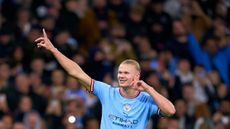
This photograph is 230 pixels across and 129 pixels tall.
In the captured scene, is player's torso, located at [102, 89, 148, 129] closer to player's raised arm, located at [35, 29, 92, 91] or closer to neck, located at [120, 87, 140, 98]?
neck, located at [120, 87, 140, 98]

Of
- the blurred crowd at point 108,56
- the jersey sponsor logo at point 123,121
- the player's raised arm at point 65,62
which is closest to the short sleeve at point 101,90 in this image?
the player's raised arm at point 65,62

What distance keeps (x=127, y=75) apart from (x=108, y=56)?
262 inches

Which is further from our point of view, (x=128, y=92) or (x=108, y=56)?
(x=108, y=56)

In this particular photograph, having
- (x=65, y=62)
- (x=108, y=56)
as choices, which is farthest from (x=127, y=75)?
(x=108, y=56)

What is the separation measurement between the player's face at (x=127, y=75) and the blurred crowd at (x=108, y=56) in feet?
13.6

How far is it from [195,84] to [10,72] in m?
3.74

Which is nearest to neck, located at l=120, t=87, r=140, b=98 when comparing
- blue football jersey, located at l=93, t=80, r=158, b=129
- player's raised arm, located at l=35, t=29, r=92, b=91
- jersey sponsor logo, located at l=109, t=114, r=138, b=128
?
blue football jersey, located at l=93, t=80, r=158, b=129

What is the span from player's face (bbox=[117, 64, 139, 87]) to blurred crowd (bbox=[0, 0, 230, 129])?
13.6 feet

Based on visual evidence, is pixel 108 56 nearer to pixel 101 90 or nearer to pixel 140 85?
pixel 101 90

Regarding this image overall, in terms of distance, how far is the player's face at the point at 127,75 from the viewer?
9945 mm

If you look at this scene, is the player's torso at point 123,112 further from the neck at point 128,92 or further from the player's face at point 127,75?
the player's face at point 127,75

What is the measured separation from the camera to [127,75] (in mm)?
9945

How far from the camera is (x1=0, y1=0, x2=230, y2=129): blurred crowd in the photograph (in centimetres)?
1486

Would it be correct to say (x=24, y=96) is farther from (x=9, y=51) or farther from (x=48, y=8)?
(x=48, y=8)
